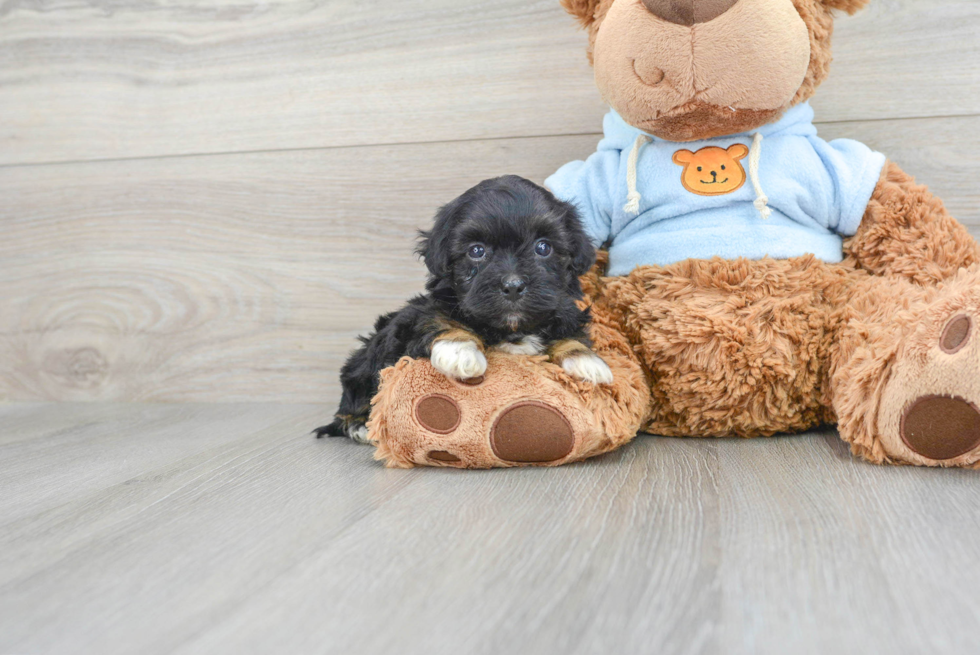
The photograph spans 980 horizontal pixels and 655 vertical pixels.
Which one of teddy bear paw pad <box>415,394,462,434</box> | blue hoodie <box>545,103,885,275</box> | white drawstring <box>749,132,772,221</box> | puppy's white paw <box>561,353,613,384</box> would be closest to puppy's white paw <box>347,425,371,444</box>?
teddy bear paw pad <box>415,394,462,434</box>

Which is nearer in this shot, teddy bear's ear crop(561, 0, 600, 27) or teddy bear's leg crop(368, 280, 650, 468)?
teddy bear's leg crop(368, 280, 650, 468)

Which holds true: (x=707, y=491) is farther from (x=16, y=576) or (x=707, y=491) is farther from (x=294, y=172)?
(x=294, y=172)

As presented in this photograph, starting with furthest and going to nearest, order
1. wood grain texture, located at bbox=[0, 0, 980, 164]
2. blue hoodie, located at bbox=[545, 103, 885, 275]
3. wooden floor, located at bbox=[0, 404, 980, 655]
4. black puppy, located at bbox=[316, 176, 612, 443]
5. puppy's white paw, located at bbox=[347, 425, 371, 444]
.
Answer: wood grain texture, located at bbox=[0, 0, 980, 164], puppy's white paw, located at bbox=[347, 425, 371, 444], blue hoodie, located at bbox=[545, 103, 885, 275], black puppy, located at bbox=[316, 176, 612, 443], wooden floor, located at bbox=[0, 404, 980, 655]

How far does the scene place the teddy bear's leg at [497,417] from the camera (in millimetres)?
1211

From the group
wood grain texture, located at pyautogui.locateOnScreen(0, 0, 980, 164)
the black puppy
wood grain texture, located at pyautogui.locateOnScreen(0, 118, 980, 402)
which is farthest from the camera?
wood grain texture, located at pyautogui.locateOnScreen(0, 118, 980, 402)

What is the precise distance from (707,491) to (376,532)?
46cm

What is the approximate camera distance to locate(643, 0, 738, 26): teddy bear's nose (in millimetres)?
1240

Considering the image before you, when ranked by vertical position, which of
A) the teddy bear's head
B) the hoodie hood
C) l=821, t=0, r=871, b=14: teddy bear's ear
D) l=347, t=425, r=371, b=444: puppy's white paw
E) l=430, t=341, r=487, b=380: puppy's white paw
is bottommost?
l=347, t=425, r=371, b=444: puppy's white paw

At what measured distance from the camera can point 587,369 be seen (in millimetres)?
1237

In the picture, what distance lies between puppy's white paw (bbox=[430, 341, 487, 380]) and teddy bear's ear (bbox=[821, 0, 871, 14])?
2.84ft

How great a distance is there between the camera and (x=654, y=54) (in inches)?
50.5

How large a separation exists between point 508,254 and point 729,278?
423mm

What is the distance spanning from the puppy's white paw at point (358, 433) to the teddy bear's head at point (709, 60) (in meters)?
0.76

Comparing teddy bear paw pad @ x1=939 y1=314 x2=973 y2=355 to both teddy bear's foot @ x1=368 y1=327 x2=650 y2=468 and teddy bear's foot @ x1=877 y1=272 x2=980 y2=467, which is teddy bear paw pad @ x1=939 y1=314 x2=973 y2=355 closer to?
teddy bear's foot @ x1=877 y1=272 x2=980 y2=467
